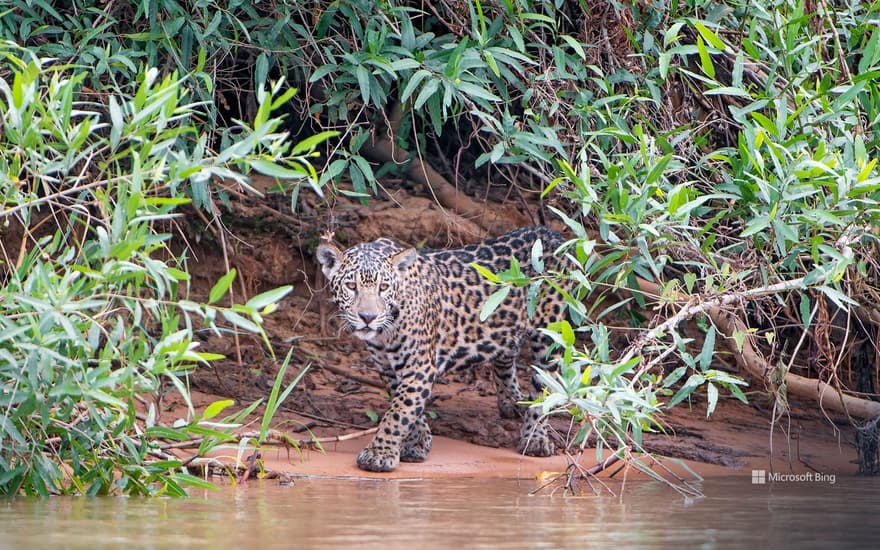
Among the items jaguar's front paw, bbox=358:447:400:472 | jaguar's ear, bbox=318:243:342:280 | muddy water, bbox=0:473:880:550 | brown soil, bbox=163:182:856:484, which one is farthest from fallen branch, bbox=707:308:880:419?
jaguar's ear, bbox=318:243:342:280

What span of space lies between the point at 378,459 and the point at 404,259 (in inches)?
47.5

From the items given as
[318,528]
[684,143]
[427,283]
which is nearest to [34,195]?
[318,528]

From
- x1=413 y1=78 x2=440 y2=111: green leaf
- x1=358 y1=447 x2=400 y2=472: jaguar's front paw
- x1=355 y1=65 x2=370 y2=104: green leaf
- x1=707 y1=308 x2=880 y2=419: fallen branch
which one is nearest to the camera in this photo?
x1=413 y1=78 x2=440 y2=111: green leaf

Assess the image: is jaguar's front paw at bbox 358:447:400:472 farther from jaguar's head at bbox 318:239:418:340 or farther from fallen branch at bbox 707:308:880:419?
fallen branch at bbox 707:308:880:419

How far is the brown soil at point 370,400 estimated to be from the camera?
679cm

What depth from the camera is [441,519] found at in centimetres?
445

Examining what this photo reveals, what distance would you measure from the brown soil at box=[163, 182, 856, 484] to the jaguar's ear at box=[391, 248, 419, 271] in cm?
90

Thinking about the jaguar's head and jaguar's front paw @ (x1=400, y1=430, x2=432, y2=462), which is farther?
jaguar's front paw @ (x1=400, y1=430, x2=432, y2=462)

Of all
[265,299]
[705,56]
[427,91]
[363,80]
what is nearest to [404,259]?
[363,80]

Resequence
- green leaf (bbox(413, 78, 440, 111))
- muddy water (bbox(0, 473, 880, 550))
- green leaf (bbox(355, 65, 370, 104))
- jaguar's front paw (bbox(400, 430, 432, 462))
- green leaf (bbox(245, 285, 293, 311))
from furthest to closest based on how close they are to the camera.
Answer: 1. jaguar's front paw (bbox(400, 430, 432, 462))
2. green leaf (bbox(355, 65, 370, 104))
3. green leaf (bbox(413, 78, 440, 111))
4. green leaf (bbox(245, 285, 293, 311))
5. muddy water (bbox(0, 473, 880, 550))

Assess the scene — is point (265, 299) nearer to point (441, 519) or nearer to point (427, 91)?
point (441, 519)

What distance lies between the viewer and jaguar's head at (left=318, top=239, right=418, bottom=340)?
656 cm

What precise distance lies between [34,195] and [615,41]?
3.45 m

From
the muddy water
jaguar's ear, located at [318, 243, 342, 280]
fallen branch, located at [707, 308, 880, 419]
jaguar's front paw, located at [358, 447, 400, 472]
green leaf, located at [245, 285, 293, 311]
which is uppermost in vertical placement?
jaguar's ear, located at [318, 243, 342, 280]
